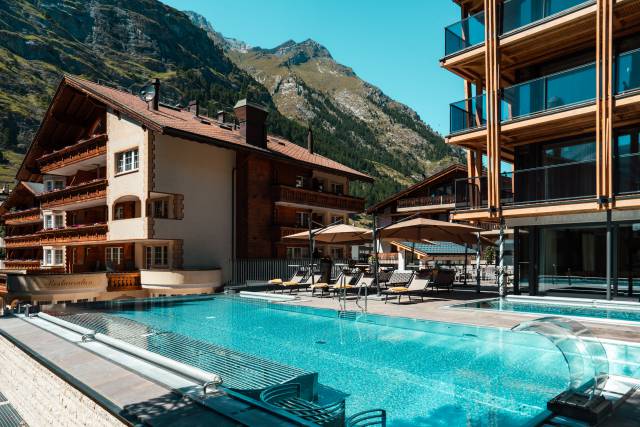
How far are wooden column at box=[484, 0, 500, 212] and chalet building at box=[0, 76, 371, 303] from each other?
1090cm

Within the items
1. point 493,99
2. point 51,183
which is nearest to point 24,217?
point 51,183

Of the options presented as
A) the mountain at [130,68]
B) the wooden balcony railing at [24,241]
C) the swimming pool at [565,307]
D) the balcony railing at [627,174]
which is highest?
the mountain at [130,68]

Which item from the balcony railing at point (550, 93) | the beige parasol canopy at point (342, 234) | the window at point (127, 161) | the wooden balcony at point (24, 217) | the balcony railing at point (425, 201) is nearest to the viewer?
the balcony railing at point (550, 93)

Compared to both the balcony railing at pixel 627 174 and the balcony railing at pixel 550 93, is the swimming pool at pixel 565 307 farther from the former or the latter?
the balcony railing at pixel 550 93

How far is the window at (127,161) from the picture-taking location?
76.9ft

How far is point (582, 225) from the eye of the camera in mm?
14914

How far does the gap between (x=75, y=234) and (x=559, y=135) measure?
24992 millimetres

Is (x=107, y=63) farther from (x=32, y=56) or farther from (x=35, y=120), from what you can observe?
(x=35, y=120)

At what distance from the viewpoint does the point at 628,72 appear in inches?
528

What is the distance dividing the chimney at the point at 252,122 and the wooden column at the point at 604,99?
59.8ft

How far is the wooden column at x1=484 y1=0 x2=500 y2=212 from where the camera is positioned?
15.7 metres

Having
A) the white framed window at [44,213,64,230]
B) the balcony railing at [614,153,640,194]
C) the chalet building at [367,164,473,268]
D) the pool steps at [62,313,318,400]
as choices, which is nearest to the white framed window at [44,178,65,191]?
the white framed window at [44,213,64,230]

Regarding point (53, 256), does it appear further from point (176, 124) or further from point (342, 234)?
point (342, 234)

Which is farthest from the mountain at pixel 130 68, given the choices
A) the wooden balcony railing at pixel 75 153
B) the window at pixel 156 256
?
the window at pixel 156 256
